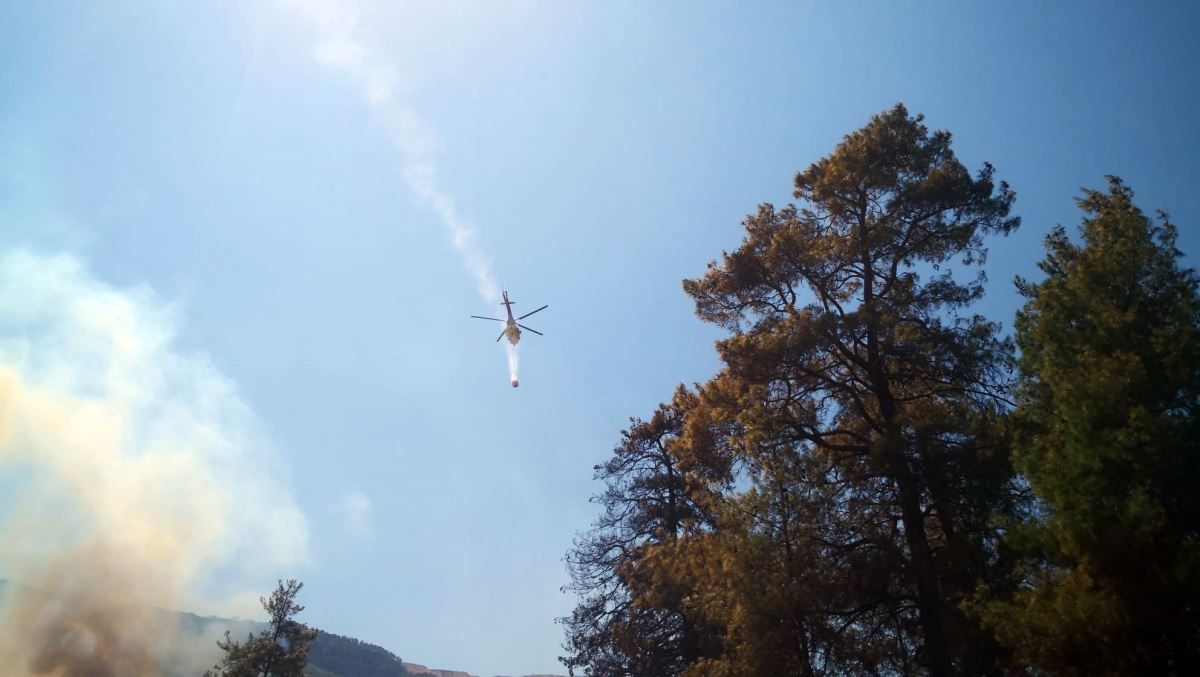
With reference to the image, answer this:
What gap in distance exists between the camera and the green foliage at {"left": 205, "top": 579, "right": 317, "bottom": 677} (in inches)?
A: 1256

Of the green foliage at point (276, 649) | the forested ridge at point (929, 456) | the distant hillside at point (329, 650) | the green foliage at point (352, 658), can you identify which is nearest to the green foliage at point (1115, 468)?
the forested ridge at point (929, 456)

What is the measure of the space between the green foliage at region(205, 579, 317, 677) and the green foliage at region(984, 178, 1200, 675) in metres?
32.5

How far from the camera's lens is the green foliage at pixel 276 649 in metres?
31.9

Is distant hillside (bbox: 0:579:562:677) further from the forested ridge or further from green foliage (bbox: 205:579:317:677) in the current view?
the forested ridge

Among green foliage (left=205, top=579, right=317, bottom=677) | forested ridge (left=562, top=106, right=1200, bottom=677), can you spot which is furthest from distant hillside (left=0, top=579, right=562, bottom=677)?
forested ridge (left=562, top=106, right=1200, bottom=677)

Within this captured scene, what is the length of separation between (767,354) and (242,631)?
207 m

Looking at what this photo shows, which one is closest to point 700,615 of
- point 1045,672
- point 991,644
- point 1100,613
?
point 991,644

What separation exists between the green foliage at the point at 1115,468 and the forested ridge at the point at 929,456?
0.03 m

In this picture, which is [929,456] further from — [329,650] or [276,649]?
[329,650]

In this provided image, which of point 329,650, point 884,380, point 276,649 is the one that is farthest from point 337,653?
point 884,380

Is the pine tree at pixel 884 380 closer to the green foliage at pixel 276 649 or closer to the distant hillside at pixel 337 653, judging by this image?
the green foliage at pixel 276 649

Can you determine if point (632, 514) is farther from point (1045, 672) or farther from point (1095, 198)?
point (1095, 198)

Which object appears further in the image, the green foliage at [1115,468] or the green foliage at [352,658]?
the green foliage at [352,658]

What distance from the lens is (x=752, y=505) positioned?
505 inches
